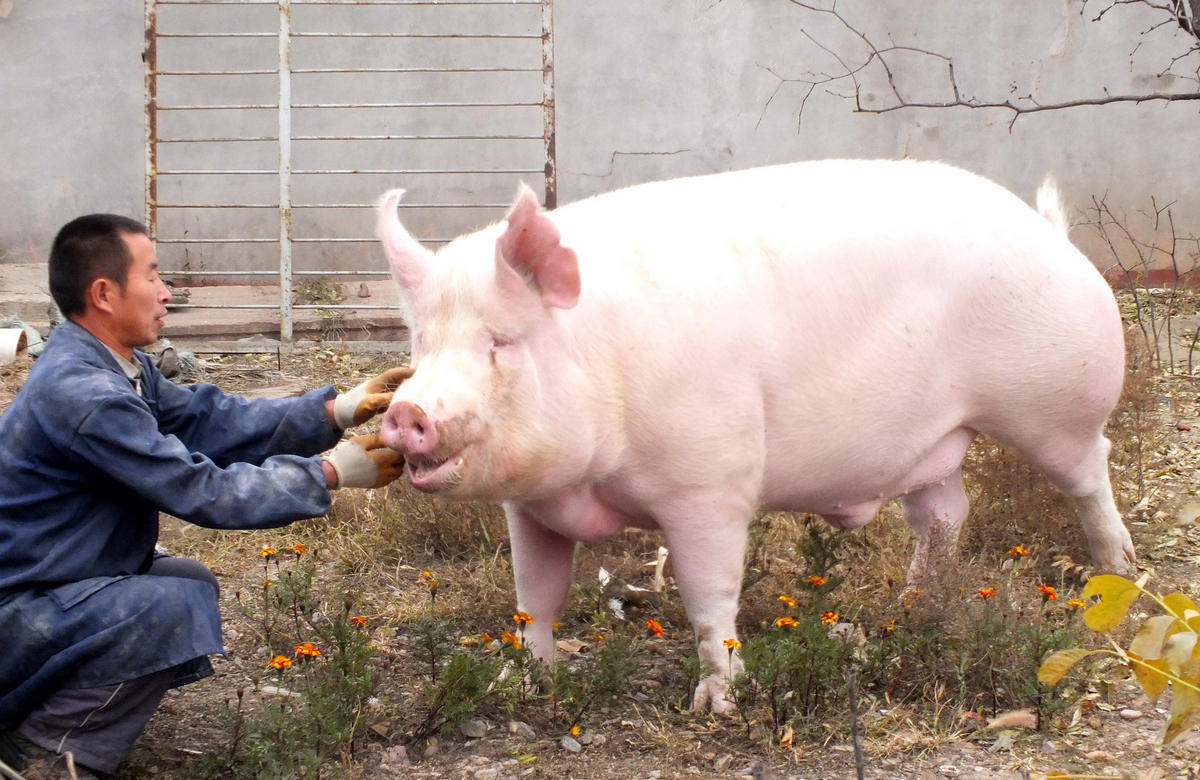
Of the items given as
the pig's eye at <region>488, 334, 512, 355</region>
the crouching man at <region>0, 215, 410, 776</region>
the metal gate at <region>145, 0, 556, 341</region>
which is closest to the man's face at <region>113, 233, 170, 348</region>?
the crouching man at <region>0, 215, 410, 776</region>

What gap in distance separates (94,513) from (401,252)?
2.97 ft

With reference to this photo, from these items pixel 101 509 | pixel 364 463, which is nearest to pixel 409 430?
pixel 364 463

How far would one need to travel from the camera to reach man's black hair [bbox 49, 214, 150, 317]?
10.1 ft

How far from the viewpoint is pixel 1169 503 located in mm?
5105

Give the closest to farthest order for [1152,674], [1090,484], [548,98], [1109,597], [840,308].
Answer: [1109,597]
[1152,674]
[840,308]
[1090,484]
[548,98]

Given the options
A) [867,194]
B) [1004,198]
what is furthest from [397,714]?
[1004,198]

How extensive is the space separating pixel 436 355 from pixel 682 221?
783 millimetres

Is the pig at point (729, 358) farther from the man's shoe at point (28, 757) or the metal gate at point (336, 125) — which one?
the metal gate at point (336, 125)

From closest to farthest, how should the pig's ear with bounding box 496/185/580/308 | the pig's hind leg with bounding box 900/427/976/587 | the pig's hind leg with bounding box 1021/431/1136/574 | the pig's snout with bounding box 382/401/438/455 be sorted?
the pig's snout with bounding box 382/401/438/455
the pig's ear with bounding box 496/185/580/308
the pig's hind leg with bounding box 900/427/976/587
the pig's hind leg with bounding box 1021/431/1136/574

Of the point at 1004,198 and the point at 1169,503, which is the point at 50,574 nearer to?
the point at 1004,198

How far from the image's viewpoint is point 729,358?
3.29m

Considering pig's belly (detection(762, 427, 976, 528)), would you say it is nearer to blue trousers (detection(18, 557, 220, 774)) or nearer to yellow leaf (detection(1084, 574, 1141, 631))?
yellow leaf (detection(1084, 574, 1141, 631))

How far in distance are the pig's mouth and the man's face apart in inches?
27.7

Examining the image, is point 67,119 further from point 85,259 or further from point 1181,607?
point 1181,607
